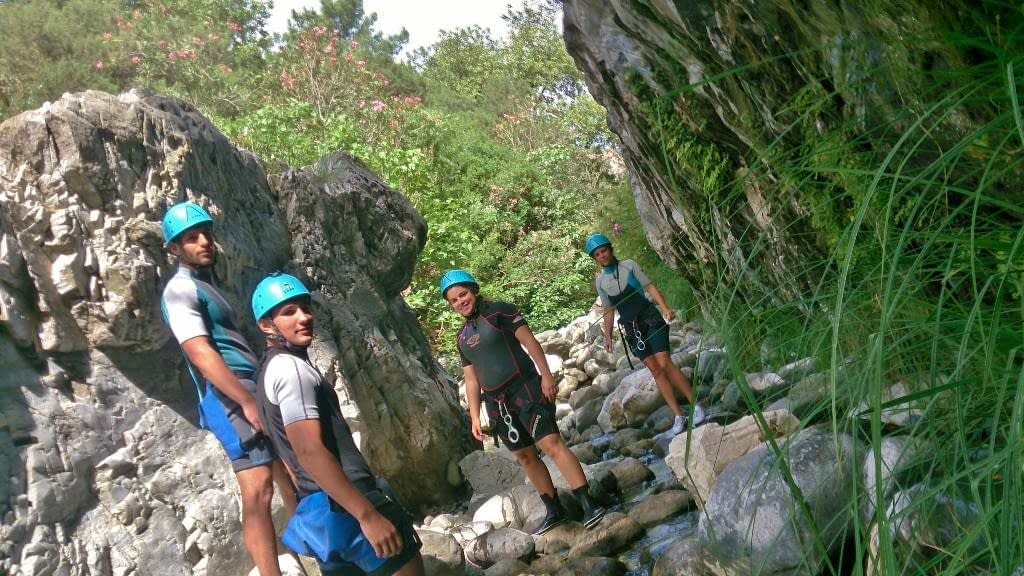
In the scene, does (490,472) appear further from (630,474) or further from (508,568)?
(508,568)

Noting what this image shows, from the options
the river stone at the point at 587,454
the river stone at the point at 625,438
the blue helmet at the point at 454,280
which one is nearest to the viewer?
the blue helmet at the point at 454,280

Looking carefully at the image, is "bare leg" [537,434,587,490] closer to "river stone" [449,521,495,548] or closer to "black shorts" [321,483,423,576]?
"river stone" [449,521,495,548]

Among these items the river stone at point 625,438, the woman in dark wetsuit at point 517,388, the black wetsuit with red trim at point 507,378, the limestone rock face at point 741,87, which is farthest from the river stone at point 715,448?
the river stone at point 625,438

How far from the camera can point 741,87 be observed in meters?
3.75

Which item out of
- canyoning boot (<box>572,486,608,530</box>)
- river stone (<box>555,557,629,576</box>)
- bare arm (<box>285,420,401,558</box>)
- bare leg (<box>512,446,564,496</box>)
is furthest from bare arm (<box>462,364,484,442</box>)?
bare arm (<box>285,420,401,558</box>)

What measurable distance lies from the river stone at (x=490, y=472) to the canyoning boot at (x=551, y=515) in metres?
1.17

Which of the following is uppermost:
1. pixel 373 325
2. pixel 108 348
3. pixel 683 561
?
pixel 108 348

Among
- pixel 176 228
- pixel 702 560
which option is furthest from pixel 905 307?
pixel 176 228

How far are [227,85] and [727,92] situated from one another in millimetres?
19235

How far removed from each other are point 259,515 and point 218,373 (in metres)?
0.71

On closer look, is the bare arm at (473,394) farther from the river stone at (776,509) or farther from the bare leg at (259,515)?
the river stone at (776,509)

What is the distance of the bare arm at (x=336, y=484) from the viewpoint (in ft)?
9.30

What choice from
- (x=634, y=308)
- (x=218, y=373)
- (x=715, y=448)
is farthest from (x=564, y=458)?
(x=218, y=373)

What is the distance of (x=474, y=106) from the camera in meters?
28.4
